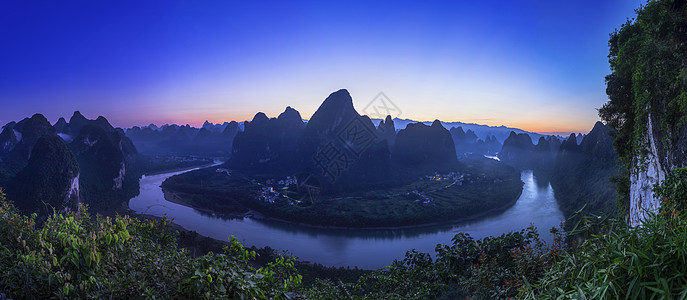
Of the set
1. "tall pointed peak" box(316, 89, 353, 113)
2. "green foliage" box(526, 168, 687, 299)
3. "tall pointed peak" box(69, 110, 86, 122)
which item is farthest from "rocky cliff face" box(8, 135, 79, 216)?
"tall pointed peak" box(69, 110, 86, 122)

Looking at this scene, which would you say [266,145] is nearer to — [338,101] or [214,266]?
[338,101]

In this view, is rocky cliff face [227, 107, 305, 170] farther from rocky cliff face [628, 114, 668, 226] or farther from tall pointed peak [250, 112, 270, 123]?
rocky cliff face [628, 114, 668, 226]

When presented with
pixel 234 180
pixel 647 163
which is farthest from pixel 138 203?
pixel 647 163

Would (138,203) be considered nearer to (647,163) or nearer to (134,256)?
(134,256)

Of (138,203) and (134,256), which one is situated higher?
(134,256)

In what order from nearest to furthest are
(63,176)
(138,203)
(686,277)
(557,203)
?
(686,277), (63,176), (557,203), (138,203)

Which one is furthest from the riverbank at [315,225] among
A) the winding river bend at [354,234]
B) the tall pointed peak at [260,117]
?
the tall pointed peak at [260,117]

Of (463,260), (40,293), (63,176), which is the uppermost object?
(40,293)

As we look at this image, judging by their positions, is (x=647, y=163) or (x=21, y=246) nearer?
(x=21, y=246)
